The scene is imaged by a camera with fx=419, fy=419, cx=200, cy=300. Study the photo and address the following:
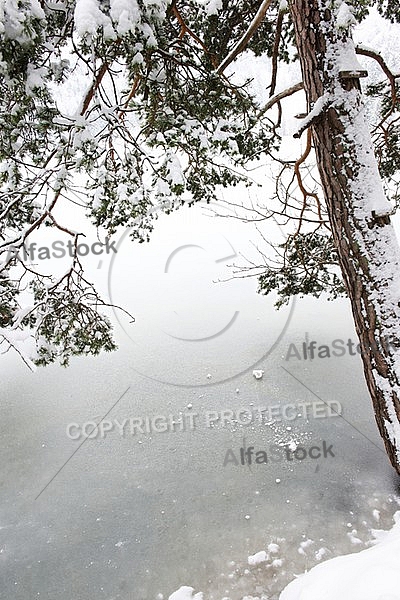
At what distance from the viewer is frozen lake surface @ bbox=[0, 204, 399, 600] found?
10.0 feet

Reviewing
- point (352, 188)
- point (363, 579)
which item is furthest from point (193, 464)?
point (352, 188)

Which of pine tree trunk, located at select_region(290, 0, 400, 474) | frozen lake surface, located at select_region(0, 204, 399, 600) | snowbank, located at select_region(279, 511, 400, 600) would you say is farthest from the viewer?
frozen lake surface, located at select_region(0, 204, 399, 600)

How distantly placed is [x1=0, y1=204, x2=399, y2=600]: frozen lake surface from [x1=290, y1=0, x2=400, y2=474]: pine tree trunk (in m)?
1.28

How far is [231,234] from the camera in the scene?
11961 millimetres

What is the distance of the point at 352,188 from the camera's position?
8.63 feet

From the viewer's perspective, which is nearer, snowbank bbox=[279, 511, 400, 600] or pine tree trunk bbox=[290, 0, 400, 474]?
snowbank bbox=[279, 511, 400, 600]

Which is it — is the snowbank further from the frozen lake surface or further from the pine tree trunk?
the pine tree trunk

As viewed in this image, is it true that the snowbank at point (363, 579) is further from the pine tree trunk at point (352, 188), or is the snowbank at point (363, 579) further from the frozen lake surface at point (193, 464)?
the pine tree trunk at point (352, 188)

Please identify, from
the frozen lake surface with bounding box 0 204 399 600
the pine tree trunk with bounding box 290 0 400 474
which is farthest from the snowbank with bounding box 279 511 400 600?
the pine tree trunk with bounding box 290 0 400 474

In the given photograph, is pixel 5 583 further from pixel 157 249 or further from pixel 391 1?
pixel 157 249

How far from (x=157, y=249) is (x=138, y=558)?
9.27m

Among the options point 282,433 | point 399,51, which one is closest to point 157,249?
point 282,433

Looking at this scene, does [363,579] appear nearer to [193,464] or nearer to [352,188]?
[352,188]

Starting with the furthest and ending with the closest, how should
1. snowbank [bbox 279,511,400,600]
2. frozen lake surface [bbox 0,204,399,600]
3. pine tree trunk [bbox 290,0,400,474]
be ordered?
frozen lake surface [bbox 0,204,399,600], pine tree trunk [bbox 290,0,400,474], snowbank [bbox 279,511,400,600]
